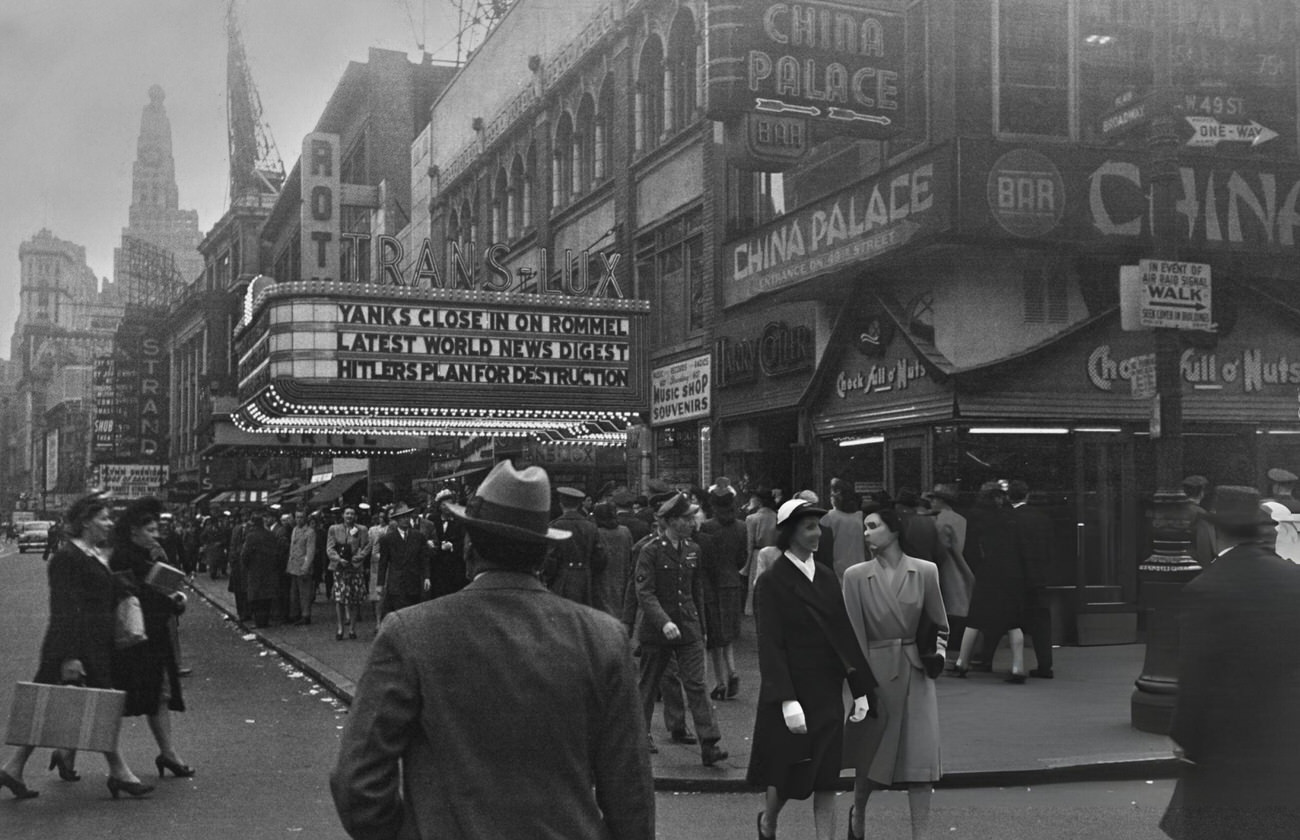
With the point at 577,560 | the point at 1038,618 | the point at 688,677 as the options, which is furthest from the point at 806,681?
the point at 1038,618

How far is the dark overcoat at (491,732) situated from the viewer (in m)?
3.11

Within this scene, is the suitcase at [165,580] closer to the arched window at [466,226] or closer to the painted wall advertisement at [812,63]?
the painted wall advertisement at [812,63]

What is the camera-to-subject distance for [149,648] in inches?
367

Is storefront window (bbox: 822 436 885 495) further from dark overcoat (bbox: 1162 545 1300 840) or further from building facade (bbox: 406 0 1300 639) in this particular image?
dark overcoat (bbox: 1162 545 1300 840)

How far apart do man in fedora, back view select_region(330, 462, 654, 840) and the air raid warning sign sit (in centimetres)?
866

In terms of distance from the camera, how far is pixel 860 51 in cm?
1709

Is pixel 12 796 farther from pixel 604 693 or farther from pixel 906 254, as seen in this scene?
pixel 906 254

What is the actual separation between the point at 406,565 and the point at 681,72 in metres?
11.9

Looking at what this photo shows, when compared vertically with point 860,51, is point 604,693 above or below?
below

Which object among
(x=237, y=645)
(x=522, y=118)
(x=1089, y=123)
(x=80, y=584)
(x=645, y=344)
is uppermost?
(x=522, y=118)

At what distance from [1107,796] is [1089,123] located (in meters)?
10.4

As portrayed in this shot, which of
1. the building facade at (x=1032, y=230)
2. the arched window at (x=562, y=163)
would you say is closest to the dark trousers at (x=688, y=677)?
the building facade at (x=1032, y=230)

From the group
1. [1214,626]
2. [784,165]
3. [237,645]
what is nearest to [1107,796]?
[1214,626]

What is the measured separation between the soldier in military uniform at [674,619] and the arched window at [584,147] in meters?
20.1
